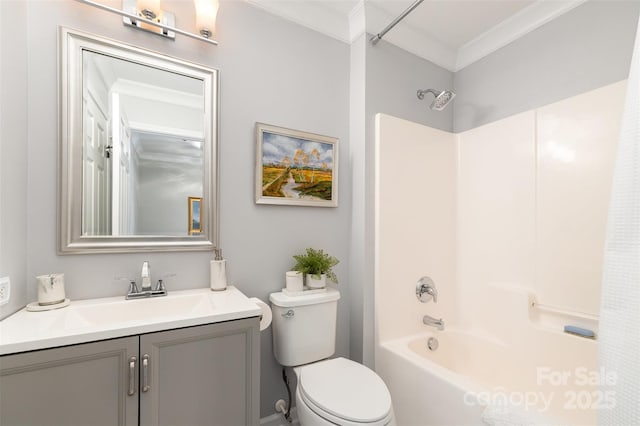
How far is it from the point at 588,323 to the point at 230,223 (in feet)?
6.42

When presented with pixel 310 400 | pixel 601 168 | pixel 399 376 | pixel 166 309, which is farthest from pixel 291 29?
pixel 399 376

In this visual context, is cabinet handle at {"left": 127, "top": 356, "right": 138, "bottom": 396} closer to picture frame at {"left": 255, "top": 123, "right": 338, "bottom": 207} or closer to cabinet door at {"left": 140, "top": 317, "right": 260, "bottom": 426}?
cabinet door at {"left": 140, "top": 317, "right": 260, "bottom": 426}

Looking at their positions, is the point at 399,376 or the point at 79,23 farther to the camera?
the point at 399,376

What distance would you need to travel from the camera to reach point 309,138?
5.90 ft

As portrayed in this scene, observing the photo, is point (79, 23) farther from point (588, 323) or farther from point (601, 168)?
point (588, 323)

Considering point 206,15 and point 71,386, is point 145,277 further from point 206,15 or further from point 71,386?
point 206,15

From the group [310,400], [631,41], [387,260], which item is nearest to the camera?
[310,400]

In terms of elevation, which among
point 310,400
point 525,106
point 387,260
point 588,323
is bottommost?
point 310,400

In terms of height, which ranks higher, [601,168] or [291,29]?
[291,29]

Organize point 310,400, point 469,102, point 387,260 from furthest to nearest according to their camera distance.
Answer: point 469,102 < point 387,260 < point 310,400

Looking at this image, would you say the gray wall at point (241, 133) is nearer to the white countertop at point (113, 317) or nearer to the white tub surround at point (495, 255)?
the white countertop at point (113, 317)

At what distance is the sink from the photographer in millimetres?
1175

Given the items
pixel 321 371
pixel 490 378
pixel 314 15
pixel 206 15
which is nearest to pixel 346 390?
pixel 321 371

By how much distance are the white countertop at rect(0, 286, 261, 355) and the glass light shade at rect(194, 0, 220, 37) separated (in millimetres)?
1287
